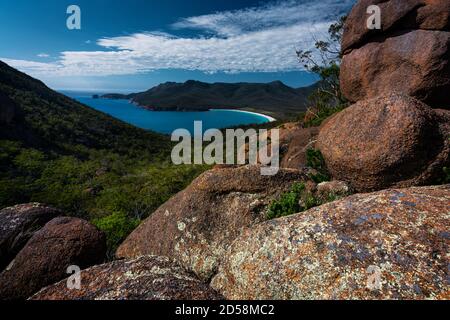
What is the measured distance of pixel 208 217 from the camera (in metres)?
9.18

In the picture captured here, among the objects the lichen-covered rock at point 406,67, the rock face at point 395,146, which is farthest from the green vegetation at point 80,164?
the lichen-covered rock at point 406,67

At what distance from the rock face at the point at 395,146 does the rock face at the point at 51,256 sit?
28.5 feet

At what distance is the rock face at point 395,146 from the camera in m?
8.45

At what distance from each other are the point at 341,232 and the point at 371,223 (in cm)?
66

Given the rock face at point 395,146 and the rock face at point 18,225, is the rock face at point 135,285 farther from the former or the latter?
the rock face at point 395,146

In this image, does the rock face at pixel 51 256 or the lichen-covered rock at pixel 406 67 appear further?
the lichen-covered rock at pixel 406 67

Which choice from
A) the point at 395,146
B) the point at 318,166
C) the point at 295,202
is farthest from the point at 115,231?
the point at 395,146

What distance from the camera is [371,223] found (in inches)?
236

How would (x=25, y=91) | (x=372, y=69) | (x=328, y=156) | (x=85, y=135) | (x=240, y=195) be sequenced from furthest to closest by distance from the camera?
(x=25, y=91)
(x=85, y=135)
(x=372, y=69)
(x=328, y=156)
(x=240, y=195)

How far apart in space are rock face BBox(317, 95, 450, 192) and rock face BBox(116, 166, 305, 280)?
210cm

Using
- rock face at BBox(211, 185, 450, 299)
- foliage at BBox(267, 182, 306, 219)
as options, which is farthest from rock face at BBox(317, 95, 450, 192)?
foliage at BBox(267, 182, 306, 219)

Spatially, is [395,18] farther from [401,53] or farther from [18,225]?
[18,225]
